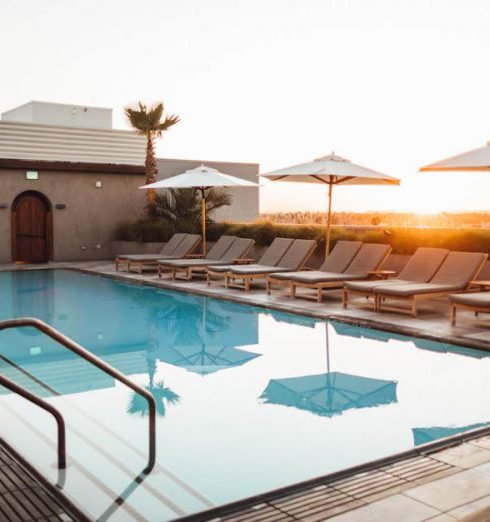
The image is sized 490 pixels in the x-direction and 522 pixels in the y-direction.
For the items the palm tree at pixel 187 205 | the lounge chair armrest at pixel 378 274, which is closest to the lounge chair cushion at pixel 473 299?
the lounge chair armrest at pixel 378 274

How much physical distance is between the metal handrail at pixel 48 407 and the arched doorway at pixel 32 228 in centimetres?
1615

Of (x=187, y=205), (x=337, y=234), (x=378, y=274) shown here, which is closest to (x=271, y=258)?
(x=337, y=234)

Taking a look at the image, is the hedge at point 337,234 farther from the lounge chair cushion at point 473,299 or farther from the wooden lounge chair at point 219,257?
the lounge chair cushion at point 473,299

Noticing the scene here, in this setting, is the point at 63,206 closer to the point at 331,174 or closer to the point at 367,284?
the point at 331,174

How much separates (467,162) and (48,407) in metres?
7.52

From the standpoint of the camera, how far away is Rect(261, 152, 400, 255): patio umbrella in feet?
41.3

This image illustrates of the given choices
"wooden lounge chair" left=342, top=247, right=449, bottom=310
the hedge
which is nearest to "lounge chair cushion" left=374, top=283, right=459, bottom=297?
"wooden lounge chair" left=342, top=247, right=449, bottom=310

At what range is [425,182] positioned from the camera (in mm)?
18125

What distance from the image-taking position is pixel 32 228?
19781 mm

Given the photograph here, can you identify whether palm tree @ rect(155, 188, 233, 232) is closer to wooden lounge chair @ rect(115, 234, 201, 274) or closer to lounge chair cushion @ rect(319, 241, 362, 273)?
wooden lounge chair @ rect(115, 234, 201, 274)

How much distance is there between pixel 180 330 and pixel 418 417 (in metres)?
4.72

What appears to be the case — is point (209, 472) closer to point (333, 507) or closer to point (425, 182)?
point (333, 507)

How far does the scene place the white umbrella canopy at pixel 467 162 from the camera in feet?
31.5

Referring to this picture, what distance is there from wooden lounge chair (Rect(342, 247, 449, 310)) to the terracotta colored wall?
11.5 metres
